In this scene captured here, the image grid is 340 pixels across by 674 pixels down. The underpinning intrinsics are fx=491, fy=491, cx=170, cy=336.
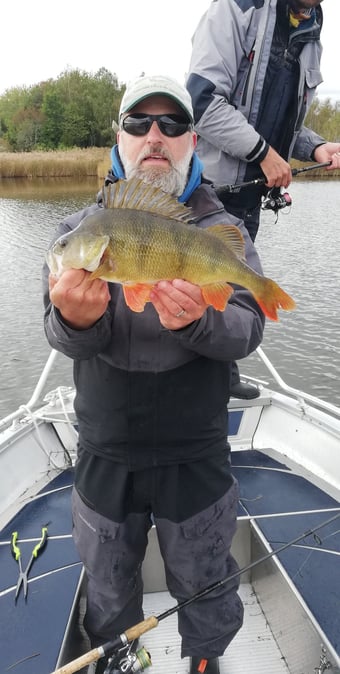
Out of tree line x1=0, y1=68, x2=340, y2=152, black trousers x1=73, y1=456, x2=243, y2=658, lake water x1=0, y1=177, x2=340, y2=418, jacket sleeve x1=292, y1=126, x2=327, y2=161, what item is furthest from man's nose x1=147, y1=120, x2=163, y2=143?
tree line x1=0, y1=68, x2=340, y2=152

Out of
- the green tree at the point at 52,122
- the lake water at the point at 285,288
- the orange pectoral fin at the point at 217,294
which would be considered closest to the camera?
the orange pectoral fin at the point at 217,294

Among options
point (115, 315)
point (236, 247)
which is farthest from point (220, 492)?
point (236, 247)

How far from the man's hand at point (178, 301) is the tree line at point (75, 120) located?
5980 cm

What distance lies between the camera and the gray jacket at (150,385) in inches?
74.9

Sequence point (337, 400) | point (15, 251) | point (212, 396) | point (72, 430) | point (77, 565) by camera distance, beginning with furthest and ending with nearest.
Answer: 1. point (15, 251)
2. point (337, 400)
3. point (72, 430)
4. point (77, 565)
5. point (212, 396)

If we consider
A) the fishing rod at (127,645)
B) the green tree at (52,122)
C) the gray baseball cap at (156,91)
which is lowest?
the fishing rod at (127,645)

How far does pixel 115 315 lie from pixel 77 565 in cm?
170

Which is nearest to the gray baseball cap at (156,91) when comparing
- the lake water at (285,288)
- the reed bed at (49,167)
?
the lake water at (285,288)

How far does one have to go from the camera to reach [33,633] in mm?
2416

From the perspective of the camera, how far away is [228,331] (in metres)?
1.82

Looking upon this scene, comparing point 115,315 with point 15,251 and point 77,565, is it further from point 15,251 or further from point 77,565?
point 15,251

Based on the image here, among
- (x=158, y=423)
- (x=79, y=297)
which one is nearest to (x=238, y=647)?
(x=158, y=423)

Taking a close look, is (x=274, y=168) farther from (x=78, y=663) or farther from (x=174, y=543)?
(x=78, y=663)

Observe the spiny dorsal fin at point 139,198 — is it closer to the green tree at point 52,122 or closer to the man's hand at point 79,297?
the man's hand at point 79,297
